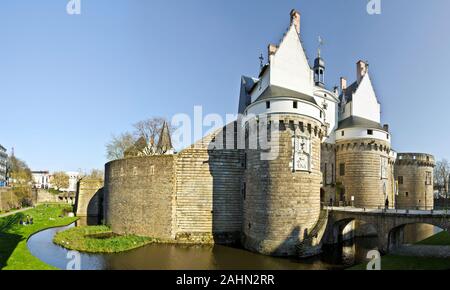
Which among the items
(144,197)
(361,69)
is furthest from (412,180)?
(144,197)

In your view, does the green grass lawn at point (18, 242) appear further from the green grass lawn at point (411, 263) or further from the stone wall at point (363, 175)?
the stone wall at point (363, 175)

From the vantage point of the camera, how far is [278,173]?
19469 mm

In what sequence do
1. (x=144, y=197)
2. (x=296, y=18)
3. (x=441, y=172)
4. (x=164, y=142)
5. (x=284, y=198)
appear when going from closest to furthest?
(x=284, y=198), (x=296, y=18), (x=144, y=197), (x=164, y=142), (x=441, y=172)

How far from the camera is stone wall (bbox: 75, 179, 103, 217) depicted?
43.0 meters

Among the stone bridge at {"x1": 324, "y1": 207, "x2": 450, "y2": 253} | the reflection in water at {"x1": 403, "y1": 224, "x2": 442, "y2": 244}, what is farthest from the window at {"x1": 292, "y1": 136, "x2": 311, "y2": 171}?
the reflection in water at {"x1": 403, "y1": 224, "x2": 442, "y2": 244}

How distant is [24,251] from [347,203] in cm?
2767

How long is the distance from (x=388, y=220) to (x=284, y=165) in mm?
8253

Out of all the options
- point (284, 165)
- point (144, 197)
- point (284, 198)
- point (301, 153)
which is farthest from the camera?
point (144, 197)

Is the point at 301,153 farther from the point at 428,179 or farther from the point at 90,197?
the point at 90,197

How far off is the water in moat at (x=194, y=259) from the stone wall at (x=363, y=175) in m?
5.54

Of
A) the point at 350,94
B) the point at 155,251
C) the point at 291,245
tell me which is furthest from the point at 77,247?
the point at 350,94

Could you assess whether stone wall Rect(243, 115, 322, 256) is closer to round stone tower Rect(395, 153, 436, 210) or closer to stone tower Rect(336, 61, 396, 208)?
stone tower Rect(336, 61, 396, 208)

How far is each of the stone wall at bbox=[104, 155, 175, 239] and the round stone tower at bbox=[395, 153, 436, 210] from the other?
29541 mm

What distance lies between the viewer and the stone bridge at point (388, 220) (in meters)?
17.5
